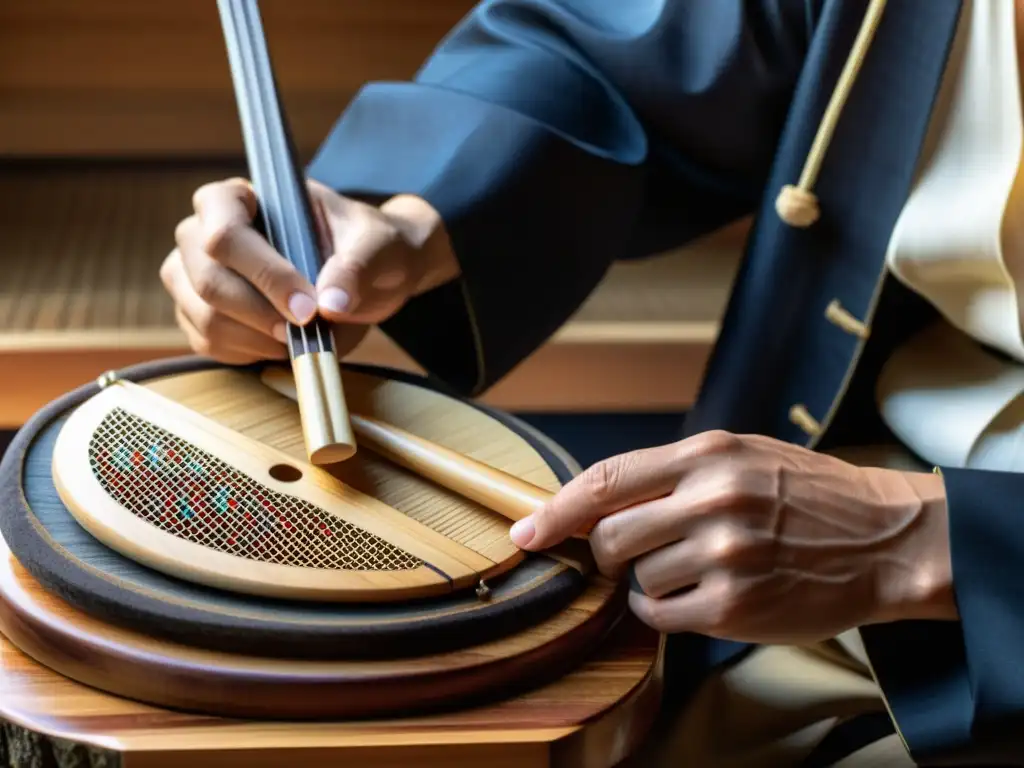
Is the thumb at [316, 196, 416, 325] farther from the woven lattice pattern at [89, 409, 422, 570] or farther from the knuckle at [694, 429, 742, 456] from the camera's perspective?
the knuckle at [694, 429, 742, 456]

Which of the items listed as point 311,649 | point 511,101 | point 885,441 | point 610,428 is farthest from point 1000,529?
point 610,428

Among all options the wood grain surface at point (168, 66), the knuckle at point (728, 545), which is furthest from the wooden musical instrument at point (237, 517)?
the wood grain surface at point (168, 66)

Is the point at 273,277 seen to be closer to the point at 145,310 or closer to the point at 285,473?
the point at 285,473

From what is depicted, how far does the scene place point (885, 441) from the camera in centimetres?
89

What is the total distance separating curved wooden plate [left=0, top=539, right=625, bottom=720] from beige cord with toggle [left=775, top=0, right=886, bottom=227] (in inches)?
17.1

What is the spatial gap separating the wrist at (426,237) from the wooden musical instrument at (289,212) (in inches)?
2.9

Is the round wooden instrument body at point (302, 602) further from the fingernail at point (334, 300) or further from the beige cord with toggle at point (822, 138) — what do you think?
the beige cord with toggle at point (822, 138)

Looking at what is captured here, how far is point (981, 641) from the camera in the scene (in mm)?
623

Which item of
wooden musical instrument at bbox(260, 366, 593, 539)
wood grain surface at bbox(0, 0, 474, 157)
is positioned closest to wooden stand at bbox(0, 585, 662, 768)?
wooden musical instrument at bbox(260, 366, 593, 539)

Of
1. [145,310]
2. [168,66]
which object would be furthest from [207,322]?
[168,66]

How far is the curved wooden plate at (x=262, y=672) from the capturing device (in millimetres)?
516

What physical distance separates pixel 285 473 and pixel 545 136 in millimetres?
376

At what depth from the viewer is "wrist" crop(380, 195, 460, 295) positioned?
833mm

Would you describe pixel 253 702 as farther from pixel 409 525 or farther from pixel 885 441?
pixel 885 441
